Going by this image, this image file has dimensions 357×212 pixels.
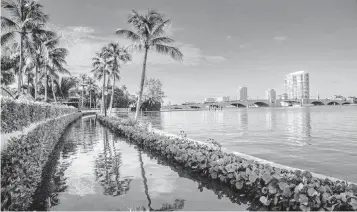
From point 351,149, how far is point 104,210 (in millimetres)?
14584

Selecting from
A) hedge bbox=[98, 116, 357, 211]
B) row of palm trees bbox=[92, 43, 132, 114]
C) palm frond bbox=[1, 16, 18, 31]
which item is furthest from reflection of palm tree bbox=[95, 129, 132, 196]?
row of palm trees bbox=[92, 43, 132, 114]

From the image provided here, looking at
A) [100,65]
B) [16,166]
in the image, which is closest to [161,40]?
[16,166]

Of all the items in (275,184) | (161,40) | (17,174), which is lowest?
(275,184)

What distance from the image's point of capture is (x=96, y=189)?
323 inches

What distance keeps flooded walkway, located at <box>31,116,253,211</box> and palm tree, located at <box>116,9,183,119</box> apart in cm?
1465

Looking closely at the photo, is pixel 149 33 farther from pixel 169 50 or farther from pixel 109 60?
pixel 109 60

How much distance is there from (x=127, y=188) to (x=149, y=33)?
1837cm

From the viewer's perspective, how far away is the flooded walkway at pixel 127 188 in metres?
6.96

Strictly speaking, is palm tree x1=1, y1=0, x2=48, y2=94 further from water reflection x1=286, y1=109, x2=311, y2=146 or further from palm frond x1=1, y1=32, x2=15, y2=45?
water reflection x1=286, y1=109, x2=311, y2=146

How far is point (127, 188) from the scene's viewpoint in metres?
8.27

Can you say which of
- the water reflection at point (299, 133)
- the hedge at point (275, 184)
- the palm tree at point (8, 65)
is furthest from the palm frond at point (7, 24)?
the water reflection at point (299, 133)

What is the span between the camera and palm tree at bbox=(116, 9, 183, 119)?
963 inches

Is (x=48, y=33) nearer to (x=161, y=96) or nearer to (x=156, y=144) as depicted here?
(x=156, y=144)

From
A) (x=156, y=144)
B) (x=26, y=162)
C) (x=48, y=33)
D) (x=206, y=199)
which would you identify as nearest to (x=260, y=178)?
(x=206, y=199)
